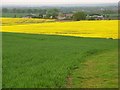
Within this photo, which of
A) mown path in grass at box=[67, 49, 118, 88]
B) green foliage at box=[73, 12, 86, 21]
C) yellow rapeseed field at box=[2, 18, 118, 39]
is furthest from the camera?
green foliage at box=[73, 12, 86, 21]

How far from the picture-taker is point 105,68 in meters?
15.0

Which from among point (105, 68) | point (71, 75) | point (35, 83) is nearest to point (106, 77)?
point (71, 75)

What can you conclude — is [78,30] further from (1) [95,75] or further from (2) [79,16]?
(2) [79,16]

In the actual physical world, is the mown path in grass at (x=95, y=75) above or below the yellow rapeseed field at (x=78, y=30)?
below

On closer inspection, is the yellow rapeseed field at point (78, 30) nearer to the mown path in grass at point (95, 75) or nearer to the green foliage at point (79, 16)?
the mown path in grass at point (95, 75)

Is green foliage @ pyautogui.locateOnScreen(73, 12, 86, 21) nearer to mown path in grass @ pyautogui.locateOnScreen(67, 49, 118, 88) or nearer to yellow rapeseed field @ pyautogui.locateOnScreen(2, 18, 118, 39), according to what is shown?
yellow rapeseed field @ pyautogui.locateOnScreen(2, 18, 118, 39)

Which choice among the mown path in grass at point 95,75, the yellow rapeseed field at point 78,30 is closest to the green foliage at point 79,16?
the yellow rapeseed field at point 78,30

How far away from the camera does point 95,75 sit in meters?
13.2

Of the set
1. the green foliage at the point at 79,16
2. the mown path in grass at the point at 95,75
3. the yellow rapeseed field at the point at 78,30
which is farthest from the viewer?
the green foliage at the point at 79,16

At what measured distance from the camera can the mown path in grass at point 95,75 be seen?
447 inches

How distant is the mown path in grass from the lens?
11.3 meters

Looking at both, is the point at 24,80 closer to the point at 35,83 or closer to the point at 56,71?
the point at 35,83

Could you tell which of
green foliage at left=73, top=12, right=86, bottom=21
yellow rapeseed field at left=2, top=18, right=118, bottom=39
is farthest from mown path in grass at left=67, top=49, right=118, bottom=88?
green foliage at left=73, top=12, right=86, bottom=21

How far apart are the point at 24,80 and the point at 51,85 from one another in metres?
0.92
